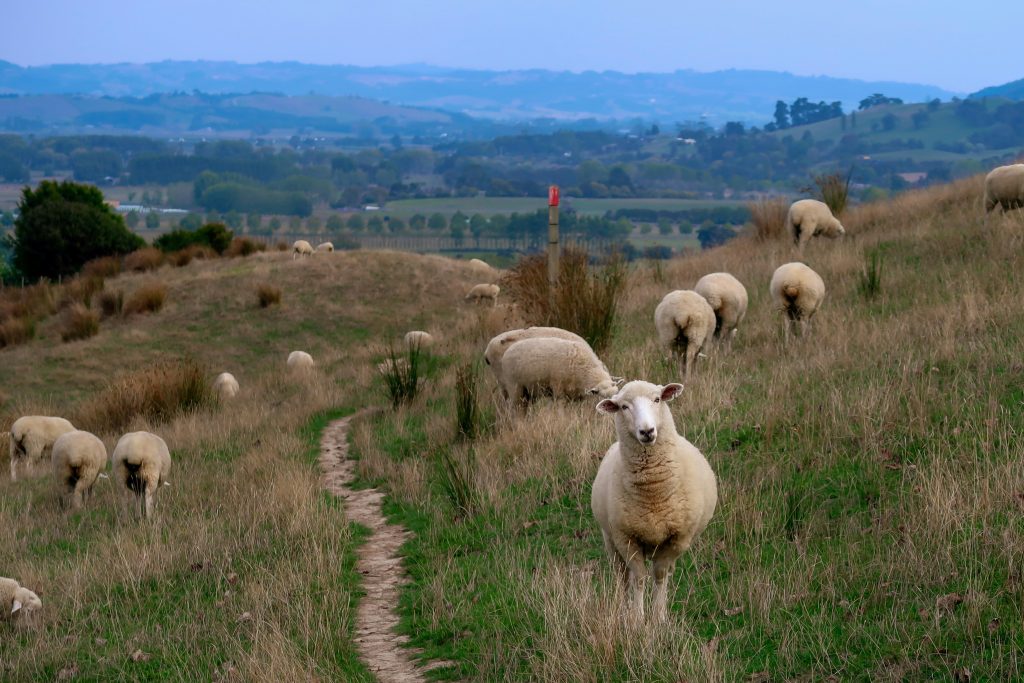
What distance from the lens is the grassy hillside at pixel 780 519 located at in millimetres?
4898

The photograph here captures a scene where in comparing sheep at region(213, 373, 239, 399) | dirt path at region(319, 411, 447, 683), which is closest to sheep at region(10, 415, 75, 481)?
dirt path at region(319, 411, 447, 683)

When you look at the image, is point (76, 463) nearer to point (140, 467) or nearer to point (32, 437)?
point (140, 467)

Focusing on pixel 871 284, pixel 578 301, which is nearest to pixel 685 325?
pixel 578 301

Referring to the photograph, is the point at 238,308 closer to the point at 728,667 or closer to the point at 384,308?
the point at 384,308

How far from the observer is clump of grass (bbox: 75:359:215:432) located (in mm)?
16219

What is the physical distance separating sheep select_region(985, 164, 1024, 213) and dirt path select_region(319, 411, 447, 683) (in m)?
10.3

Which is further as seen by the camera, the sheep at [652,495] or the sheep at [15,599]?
the sheep at [15,599]

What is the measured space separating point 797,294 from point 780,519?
6.33m

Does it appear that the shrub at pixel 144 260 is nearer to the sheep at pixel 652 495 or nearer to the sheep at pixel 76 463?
the sheep at pixel 76 463

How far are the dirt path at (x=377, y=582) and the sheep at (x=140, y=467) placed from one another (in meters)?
1.53

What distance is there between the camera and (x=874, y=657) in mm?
4793

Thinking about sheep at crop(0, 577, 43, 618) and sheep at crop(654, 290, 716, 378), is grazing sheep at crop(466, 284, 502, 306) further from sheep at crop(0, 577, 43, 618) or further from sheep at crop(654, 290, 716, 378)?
sheep at crop(0, 577, 43, 618)

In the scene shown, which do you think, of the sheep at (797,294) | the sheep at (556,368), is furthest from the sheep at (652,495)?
the sheep at (797,294)

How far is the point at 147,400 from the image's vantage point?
16.4m
